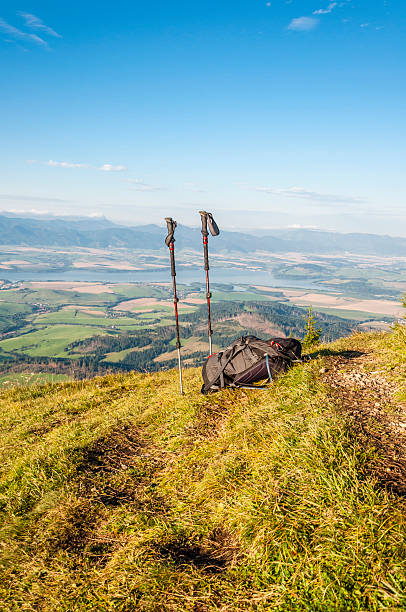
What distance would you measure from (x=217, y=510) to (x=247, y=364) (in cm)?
369

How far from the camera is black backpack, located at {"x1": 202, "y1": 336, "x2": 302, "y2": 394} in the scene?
23.6 ft

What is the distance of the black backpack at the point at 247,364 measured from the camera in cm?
720

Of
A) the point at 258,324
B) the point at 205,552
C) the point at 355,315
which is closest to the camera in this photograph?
the point at 205,552

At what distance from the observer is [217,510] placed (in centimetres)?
395

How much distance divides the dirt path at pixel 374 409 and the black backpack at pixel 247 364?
105cm

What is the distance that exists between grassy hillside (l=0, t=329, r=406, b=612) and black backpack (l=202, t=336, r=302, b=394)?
384 millimetres

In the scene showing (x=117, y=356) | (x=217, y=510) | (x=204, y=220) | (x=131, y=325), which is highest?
(x=204, y=220)

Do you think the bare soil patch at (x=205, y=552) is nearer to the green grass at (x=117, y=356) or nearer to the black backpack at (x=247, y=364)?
the black backpack at (x=247, y=364)

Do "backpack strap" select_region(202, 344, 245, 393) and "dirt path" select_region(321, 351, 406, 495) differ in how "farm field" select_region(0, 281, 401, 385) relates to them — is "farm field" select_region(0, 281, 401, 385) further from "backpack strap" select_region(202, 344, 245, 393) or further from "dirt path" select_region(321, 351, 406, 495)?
"dirt path" select_region(321, 351, 406, 495)

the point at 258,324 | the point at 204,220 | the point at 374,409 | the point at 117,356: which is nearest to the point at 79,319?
the point at 117,356

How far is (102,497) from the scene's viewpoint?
470 centimetres

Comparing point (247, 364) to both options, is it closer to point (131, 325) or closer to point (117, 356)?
point (117, 356)

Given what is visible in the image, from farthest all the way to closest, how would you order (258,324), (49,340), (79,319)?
1. (79,319)
2. (258,324)
3. (49,340)

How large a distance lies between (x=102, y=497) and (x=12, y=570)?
1340mm
